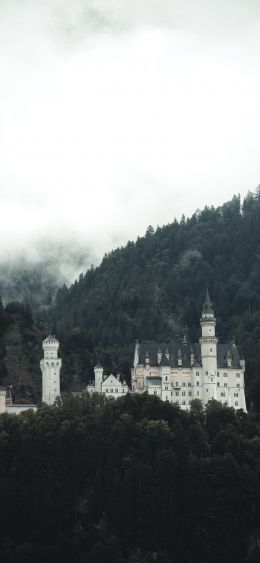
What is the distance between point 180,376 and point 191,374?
1524 mm

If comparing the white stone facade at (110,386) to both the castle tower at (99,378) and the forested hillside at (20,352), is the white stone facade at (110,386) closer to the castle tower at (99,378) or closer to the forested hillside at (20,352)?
the castle tower at (99,378)

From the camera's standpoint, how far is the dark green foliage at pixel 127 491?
124812 mm

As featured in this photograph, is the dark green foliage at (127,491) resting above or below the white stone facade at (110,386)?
below

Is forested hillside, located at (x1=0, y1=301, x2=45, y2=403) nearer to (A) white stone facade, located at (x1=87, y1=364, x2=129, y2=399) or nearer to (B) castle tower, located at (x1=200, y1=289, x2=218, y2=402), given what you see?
(A) white stone facade, located at (x1=87, y1=364, x2=129, y2=399)

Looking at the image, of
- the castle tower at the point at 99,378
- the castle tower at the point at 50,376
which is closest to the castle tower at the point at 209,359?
the castle tower at the point at 99,378

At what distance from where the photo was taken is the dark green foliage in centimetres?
12481

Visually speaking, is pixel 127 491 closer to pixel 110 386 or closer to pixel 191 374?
pixel 110 386

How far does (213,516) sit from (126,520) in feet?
32.1

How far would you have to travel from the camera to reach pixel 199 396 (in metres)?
152

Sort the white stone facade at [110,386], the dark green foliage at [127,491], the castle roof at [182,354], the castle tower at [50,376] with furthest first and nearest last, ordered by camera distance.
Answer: the castle tower at [50,376] → the castle roof at [182,354] → the white stone facade at [110,386] → the dark green foliage at [127,491]

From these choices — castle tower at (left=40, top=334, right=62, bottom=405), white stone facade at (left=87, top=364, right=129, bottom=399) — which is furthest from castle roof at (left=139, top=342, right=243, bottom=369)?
castle tower at (left=40, top=334, right=62, bottom=405)

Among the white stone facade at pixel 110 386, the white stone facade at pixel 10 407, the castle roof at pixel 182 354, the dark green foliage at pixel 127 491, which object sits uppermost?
the castle roof at pixel 182 354

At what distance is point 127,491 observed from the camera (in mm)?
127438

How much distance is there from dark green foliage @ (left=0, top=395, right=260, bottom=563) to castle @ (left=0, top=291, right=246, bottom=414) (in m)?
14.9
